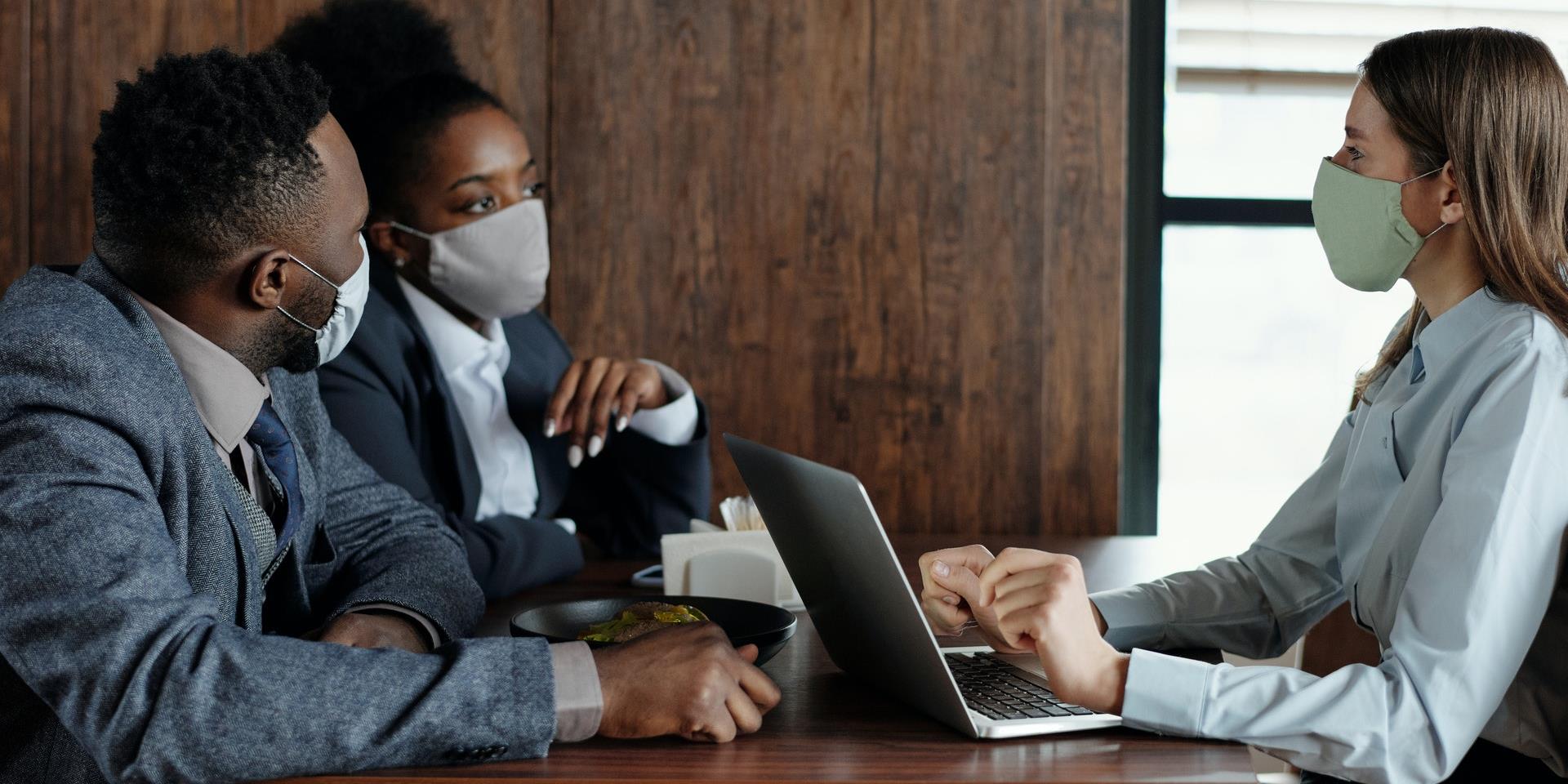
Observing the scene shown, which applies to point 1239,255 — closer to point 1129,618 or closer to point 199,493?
point 1129,618

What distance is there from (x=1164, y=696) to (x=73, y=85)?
87.7 inches

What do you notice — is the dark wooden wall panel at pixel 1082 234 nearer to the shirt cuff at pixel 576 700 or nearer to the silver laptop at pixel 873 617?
the silver laptop at pixel 873 617

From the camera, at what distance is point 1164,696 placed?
0.89 metres

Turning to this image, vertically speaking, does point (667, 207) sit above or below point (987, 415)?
above

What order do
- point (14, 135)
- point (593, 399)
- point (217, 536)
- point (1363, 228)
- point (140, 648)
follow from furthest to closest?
point (14, 135), point (593, 399), point (1363, 228), point (217, 536), point (140, 648)

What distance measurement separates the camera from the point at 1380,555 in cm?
114

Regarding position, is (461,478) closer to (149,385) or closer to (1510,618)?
(149,385)

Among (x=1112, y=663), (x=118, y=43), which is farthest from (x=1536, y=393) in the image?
(x=118, y=43)

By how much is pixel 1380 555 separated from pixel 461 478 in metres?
1.20

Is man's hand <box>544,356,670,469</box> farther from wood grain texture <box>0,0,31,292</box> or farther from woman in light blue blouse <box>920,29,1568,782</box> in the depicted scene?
wood grain texture <box>0,0,31,292</box>

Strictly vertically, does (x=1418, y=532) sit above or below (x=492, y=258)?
below

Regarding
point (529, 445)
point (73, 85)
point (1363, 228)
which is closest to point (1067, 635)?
point (1363, 228)

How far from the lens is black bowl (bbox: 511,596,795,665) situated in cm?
107

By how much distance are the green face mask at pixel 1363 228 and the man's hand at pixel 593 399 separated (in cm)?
92
